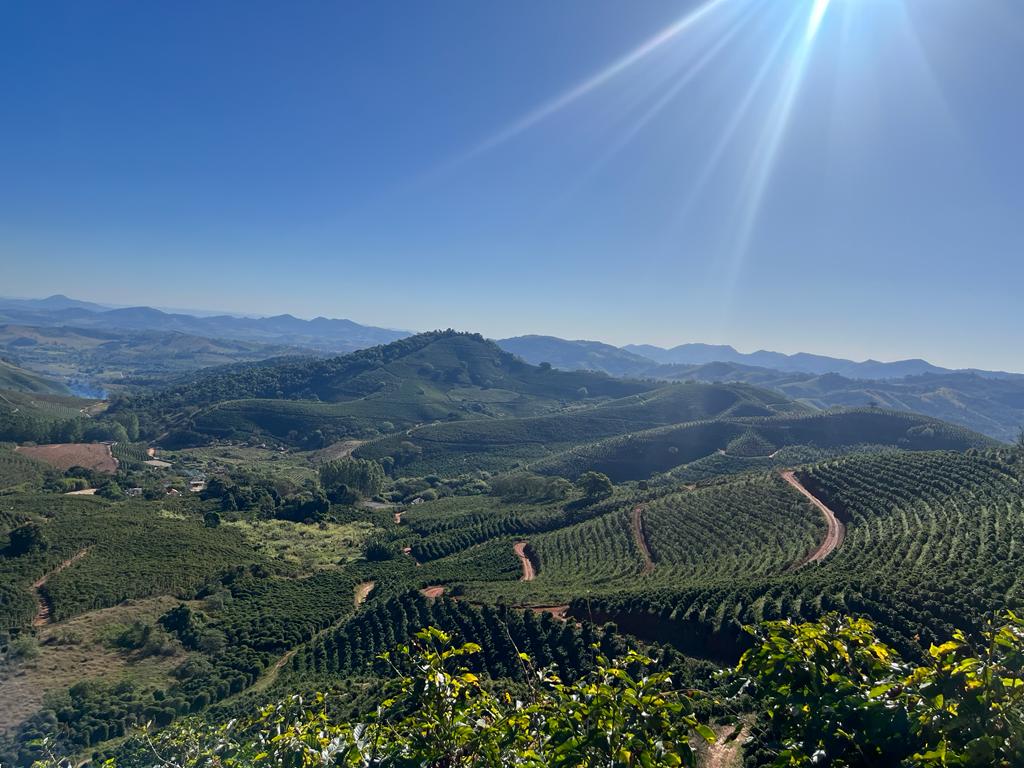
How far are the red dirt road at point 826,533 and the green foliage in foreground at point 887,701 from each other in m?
40.6

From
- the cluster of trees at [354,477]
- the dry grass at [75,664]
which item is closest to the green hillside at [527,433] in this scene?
the cluster of trees at [354,477]

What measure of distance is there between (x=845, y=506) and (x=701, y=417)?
139m

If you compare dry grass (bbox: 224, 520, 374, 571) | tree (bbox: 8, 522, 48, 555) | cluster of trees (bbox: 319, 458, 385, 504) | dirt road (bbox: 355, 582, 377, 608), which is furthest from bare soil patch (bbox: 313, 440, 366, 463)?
dirt road (bbox: 355, 582, 377, 608)

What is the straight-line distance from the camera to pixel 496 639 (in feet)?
105

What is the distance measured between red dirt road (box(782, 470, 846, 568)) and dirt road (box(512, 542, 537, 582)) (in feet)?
82.4

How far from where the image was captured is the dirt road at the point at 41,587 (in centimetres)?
3650

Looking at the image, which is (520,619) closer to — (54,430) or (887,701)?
(887,701)

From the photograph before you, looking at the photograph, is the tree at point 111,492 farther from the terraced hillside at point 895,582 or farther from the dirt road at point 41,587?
the terraced hillside at point 895,582

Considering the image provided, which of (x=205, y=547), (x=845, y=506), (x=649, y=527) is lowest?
(x=205, y=547)

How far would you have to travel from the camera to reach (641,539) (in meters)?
56.2

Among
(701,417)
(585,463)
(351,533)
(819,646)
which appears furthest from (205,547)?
(701,417)

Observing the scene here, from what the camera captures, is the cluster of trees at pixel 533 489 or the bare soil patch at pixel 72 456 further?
the bare soil patch at pixel 72 456

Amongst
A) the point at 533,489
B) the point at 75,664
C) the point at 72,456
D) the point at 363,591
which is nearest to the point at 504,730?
the point at 75,664

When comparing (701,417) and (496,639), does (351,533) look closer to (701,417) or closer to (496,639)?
(496,639)
